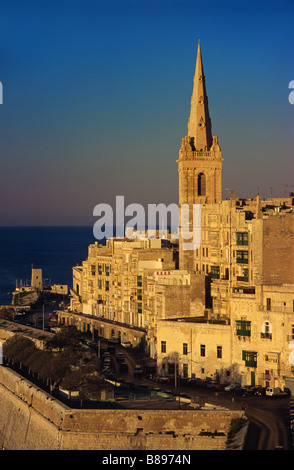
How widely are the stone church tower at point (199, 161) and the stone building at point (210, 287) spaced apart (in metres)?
0.08

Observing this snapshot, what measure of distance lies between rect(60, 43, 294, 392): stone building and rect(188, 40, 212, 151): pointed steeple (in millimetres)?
86

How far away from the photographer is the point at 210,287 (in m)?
59.2

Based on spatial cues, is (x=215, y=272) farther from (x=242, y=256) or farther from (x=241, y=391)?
(x=241, y=391)

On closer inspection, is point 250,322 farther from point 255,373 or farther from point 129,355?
point 129,355

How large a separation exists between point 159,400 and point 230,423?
548cm

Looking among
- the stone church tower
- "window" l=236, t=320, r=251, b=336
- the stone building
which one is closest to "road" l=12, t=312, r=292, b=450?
the stone building

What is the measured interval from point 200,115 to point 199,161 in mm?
4174

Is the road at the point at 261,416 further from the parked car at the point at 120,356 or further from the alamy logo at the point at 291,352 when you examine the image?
the parked car at the point at 120,356

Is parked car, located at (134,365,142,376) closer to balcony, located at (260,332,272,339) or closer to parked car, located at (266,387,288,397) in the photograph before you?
balcony, located at (260,332,272,339)

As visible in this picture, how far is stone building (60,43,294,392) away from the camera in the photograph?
49.3 m

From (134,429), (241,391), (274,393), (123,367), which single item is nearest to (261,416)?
(274,393)
